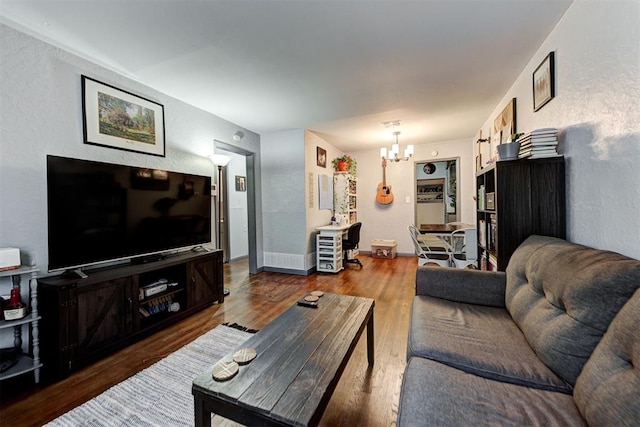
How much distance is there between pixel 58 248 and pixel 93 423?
119 cm

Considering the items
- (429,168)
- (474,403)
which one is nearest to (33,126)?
(474,403)

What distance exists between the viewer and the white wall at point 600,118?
1.20 meters

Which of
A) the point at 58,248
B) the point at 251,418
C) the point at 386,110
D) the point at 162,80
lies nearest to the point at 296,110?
the point at 386,110

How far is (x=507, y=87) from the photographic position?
9.30 feet

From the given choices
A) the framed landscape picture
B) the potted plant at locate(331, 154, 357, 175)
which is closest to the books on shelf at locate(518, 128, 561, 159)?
the framed landscape picture

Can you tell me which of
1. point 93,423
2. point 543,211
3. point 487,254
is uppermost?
point 543,211

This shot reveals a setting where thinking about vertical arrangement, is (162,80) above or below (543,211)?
above

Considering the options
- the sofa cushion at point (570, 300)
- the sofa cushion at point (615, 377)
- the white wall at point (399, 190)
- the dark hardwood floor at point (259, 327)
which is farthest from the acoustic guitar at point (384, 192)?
the sofa cushion at point (615, 377)

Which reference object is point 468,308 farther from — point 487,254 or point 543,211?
point 487,254

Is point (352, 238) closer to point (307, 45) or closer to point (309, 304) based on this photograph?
point (309, 304)

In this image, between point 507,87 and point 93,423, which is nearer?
point 93,423

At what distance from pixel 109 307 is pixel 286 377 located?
69.4 inches

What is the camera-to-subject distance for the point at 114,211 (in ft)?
7.15

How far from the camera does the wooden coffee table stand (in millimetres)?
922
